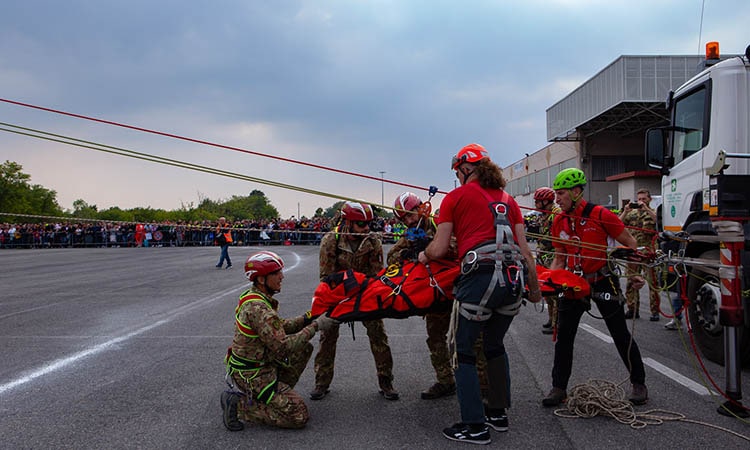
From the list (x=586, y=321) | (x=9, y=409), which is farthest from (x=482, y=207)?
(x=586, y=321)

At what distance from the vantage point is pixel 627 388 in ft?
17.0

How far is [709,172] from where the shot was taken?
4.80 m

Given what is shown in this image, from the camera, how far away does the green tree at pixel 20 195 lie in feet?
229

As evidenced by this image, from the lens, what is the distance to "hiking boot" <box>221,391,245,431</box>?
4152 mm

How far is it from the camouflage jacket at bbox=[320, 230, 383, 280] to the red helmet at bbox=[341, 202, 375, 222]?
184mm

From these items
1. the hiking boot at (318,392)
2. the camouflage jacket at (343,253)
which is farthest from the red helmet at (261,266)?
the hiking boot at (318,392)

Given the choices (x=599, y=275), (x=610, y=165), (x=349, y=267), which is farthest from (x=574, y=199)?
(x=610, y=165)

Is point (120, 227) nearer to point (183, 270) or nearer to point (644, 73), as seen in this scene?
point (183, 270)

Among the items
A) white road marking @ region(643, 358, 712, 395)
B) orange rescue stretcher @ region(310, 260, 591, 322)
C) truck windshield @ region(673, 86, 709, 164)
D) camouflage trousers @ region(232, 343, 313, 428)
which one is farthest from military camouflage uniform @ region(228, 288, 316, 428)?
truck windshield @ region(673, 86, 709, 164)

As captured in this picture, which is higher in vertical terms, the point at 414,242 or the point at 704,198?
the point at 704,198

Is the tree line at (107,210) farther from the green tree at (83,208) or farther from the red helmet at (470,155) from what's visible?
the red helmet at (470,155)

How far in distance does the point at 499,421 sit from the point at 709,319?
11.5ft

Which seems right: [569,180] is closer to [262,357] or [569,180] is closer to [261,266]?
[261,266]

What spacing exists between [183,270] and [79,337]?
11464 mm
